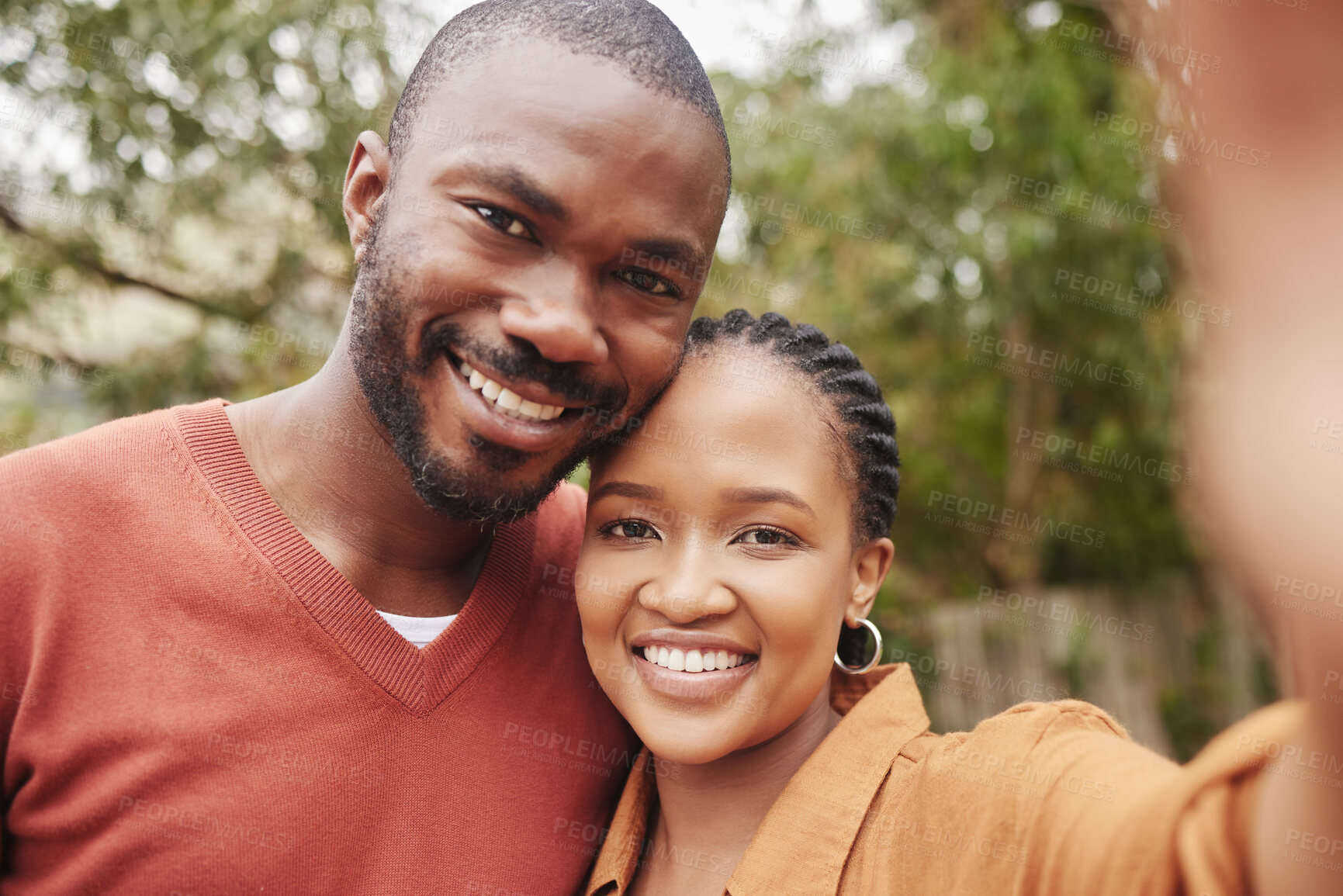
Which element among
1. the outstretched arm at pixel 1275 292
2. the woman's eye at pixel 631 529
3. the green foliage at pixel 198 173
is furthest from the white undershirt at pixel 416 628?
the green foliage at pixel 198 173

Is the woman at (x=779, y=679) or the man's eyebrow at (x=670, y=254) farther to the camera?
the man's eyebrow at (x=670, y=254)

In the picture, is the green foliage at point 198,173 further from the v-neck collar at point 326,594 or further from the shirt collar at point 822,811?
the shirt collar at point 822,811

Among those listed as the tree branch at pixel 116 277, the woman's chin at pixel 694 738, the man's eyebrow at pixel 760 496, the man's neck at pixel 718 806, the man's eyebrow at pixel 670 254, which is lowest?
the tree branch at pixel 116 277

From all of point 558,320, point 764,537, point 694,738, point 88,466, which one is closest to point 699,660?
point 694,738

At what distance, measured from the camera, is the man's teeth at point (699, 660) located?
1.78m

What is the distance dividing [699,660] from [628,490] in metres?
0.35

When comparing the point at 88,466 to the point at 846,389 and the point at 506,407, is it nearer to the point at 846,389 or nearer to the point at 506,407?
the point at 506,407

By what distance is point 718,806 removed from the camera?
1925 millimetres

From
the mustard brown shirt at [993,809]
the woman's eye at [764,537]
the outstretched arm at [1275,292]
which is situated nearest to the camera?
the outstretched arm at [1275,292]

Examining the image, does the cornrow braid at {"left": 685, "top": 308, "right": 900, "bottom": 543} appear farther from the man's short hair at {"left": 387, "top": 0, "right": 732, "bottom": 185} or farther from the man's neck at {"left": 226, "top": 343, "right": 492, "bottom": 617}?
the man's neck at {"left": 226, "top": 343, "right": 492, "bottom": 617}

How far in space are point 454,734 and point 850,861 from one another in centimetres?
77

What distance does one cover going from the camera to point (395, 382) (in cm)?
187

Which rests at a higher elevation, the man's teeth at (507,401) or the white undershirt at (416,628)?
the man's teeth at (507,401)

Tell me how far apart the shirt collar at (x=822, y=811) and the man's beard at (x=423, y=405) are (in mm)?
709
